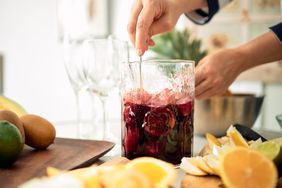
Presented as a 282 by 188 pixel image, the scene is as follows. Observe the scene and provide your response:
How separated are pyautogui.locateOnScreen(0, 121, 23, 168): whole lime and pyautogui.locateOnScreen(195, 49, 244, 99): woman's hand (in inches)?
19.5

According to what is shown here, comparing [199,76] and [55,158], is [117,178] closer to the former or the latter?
[55,158]

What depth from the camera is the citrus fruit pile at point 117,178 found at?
552mm

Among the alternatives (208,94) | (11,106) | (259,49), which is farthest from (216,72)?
(11,106)

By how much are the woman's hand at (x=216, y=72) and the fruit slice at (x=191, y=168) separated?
1.18 ft

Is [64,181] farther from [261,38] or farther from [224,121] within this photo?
[261,38]

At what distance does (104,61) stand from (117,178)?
2.26 ft

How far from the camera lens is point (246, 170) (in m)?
0.66

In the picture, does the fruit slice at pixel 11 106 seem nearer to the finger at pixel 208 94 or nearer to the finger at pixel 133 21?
the finger at pixel 133 21

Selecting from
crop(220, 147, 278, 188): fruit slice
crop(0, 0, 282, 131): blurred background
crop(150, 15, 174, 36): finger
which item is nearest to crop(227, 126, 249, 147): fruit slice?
crop(220, 147, 278, 188): fruit slice

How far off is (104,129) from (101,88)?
0.13 meters

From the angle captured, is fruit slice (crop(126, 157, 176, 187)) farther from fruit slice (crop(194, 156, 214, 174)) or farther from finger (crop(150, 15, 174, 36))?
finger (crop(150, 15, 174, 36))

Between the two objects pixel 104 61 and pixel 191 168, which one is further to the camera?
pixel 104 61

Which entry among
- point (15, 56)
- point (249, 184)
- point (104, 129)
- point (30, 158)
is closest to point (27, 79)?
point (15, 56)

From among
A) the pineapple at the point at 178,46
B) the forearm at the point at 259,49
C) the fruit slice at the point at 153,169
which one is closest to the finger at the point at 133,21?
the forearm at the point at 259,49
